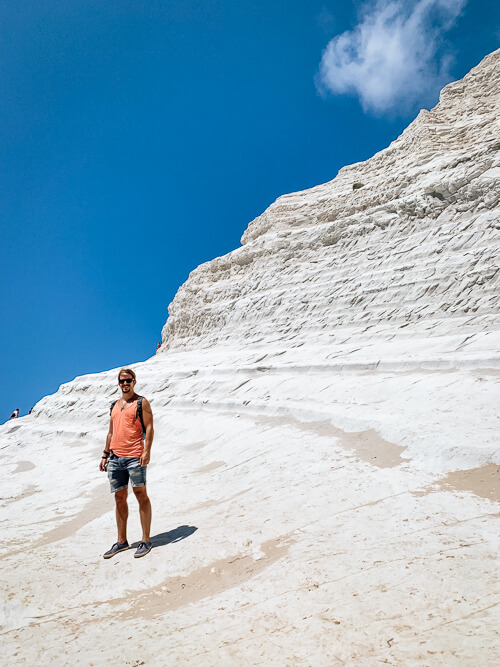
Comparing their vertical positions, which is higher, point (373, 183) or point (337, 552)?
point (373, 183)

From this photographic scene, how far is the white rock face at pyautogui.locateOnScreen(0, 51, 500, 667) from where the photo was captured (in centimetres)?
284

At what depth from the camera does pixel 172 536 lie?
5.09 m

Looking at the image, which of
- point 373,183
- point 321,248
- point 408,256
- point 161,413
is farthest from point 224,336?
point 373,183

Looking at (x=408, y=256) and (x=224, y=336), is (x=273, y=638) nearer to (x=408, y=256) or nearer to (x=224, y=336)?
(x=408, y=256)

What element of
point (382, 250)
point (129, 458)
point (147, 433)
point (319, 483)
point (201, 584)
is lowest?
point (201, 584)

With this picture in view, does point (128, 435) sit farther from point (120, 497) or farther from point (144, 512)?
point (144, 512)

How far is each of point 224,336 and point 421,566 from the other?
861 inches

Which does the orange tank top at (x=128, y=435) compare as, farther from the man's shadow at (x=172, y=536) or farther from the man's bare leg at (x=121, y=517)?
the man's shadow at (x=172, y=536)

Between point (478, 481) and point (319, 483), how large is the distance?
2.06 m

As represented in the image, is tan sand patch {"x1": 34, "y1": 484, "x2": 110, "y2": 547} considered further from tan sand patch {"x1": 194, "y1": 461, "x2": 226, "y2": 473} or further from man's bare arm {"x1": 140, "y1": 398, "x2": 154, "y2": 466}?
man's bare arm {"x1": 140, "y1": 398, "x2": 154, "y2": 466}

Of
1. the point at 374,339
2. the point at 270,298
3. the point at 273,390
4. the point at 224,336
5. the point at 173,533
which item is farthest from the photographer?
the point at 224,336

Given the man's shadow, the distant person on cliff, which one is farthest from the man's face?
the man's shadow

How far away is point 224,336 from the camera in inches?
979

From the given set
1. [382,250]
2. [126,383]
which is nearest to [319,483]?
[126,383]
